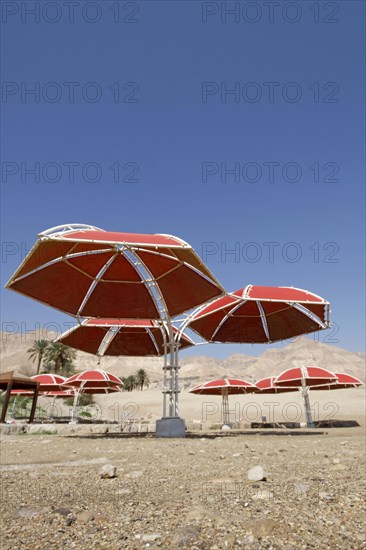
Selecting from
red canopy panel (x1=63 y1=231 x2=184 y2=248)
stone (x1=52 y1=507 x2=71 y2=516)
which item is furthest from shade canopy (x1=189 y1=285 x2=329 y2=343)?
stone (x1=52 y1=507 x2=71 y2=516)

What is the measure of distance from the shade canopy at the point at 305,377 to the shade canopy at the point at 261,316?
13.1 ft

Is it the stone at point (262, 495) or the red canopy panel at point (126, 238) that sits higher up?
the red canopy panel at point (126, 238)

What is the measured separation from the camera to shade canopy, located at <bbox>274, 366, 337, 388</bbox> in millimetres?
23344

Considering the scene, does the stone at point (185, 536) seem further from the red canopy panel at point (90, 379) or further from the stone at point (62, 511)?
the red canopy panel at point (90, 379)

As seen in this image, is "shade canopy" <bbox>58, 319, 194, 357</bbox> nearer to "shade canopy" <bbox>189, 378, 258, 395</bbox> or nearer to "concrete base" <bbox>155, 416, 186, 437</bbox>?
"shade canopy" <bbox>189, 378, 258, 395</bbox>

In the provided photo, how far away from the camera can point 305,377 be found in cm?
2303

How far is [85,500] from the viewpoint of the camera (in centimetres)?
377

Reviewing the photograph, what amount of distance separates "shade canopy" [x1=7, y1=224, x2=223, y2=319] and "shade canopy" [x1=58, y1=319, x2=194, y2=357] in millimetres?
3484

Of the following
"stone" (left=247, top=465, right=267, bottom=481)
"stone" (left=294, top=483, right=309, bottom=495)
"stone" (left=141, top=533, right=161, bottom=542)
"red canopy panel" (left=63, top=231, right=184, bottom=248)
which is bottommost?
"stone" (left=247, top=465, right=267, bottom=481)

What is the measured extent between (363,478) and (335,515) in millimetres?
1887

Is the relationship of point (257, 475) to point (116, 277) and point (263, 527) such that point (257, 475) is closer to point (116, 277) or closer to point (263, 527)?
point (263, 527)

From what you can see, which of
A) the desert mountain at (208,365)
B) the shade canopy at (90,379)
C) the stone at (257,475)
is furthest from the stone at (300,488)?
the desert mountain at (208,365)

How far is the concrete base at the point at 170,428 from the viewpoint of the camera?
13555 mm

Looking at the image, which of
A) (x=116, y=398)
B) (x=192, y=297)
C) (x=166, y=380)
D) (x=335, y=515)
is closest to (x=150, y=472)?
(x=335, y=515)
